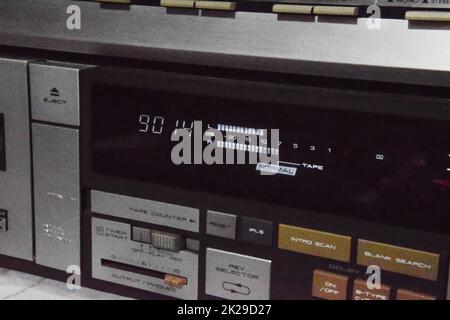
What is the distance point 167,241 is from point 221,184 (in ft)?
0.26

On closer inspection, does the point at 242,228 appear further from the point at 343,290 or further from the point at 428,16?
the point at 428,16

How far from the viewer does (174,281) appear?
616mm

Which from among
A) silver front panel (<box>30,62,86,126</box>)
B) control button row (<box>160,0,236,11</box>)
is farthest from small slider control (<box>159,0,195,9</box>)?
silver front panel (<box>30,62,86,126</box>)

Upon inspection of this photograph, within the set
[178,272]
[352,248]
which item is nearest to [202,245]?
[178,272]

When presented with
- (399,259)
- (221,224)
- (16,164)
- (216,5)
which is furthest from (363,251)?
(16,164)

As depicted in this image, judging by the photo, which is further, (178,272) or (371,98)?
(178,272)

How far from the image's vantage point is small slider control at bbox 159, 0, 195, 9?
22.5 inches

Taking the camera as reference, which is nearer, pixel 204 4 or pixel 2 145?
pixel 204 4

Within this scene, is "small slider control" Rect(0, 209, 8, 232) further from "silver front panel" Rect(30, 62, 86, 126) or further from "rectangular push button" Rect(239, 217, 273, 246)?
"rectangular push button" Rect(239, 217, 273, 246)
